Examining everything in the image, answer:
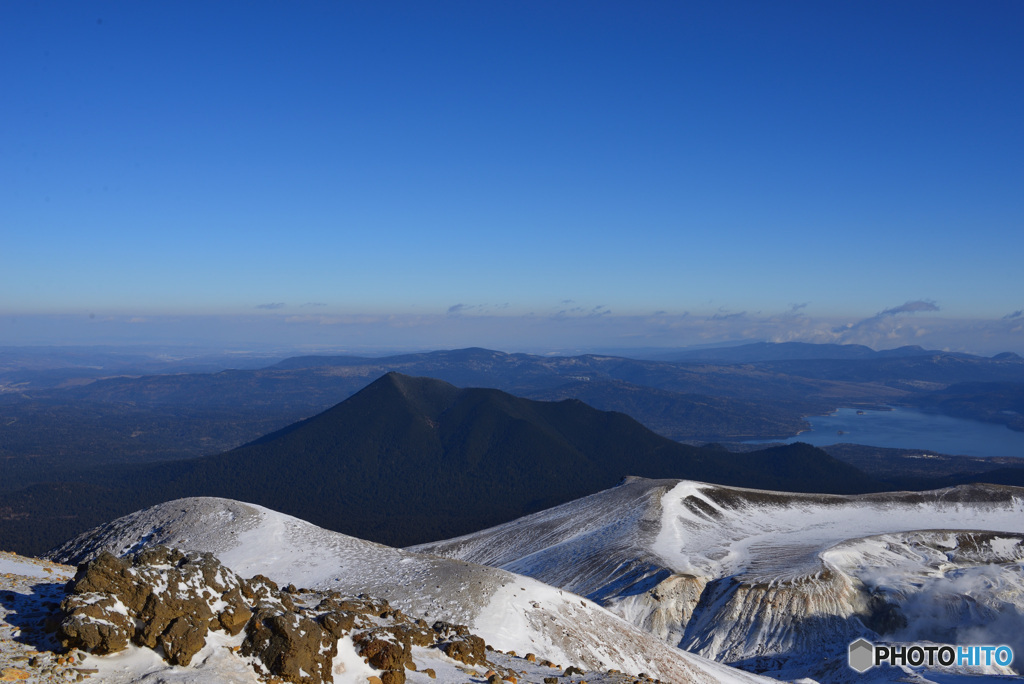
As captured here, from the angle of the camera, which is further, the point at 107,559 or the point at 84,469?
the point at 84,469

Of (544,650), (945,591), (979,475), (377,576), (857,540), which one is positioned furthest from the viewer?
(979,475)

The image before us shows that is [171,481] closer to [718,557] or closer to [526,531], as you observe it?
[526,531]

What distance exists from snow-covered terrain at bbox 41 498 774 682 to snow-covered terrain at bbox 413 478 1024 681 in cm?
2140

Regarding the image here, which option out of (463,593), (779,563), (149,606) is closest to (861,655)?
(779,563)

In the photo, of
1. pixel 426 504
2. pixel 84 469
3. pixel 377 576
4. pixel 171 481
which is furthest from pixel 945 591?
pixel 84 469

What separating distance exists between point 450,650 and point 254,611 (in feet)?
22.8

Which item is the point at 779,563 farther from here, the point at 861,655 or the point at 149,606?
the point at 149,606

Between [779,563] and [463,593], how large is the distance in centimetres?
4702

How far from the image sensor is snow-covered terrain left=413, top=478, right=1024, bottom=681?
175ft

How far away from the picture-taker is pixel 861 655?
47.5 m

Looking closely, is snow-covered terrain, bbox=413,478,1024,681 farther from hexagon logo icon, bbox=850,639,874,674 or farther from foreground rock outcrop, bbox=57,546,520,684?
foreground rock outcrop, bbox=57,546,520,684

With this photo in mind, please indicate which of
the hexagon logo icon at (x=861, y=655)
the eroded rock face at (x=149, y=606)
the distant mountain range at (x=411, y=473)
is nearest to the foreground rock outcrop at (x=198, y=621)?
the eroded rock face at (x=149, y=606)

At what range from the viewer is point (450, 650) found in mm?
20156

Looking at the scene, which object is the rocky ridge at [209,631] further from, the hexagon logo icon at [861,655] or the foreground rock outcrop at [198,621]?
the hexagon logo icon at [861,655]
